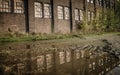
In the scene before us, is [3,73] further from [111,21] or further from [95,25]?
[111,21]

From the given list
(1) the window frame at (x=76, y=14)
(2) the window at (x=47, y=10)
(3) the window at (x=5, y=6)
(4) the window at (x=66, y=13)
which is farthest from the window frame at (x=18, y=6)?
(1) the window frame at (x=76, y=14)

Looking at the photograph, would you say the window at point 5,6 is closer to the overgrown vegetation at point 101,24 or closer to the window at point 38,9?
the window at point 38,9

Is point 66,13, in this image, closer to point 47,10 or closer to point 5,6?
point 47,10

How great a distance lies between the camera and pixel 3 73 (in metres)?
8.02

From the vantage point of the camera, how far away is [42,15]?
2683 cm

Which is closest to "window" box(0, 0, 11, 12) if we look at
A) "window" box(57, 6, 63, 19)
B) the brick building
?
the brick building

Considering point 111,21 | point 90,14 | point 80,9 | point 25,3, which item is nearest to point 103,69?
point 25,3

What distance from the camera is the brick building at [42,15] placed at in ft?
72.8

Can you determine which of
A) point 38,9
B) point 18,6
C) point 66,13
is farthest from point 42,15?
point 66,13

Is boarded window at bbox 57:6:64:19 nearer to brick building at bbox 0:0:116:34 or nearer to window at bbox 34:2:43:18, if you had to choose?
brick building at bbox 0:0:116:34

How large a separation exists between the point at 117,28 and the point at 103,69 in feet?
132

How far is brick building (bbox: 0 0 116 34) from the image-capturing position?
874 inches

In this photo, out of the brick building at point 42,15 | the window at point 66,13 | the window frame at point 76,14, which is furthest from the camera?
the window frame at point 76,14

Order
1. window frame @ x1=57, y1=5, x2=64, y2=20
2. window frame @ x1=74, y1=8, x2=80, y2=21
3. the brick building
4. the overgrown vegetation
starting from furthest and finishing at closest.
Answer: window frame @ x1=74, y1=8, x2=80, y2=21, the overgrown vegetation, window frame @ x1=57, y1=5, x2=64, y2=20, the brick building
